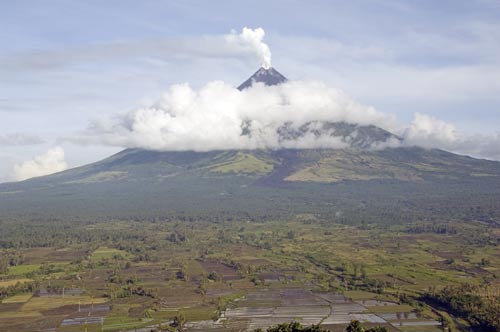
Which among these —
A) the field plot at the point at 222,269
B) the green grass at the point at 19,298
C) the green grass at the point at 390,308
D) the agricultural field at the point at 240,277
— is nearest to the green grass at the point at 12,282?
the agricultural field at the point at 240,277

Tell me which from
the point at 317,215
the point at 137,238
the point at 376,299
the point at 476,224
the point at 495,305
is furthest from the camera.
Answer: the point at 317,215

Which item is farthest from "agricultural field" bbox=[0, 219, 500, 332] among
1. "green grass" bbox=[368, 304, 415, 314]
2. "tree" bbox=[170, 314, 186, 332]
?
"tree" bbox=[170, 314, 186, 332]

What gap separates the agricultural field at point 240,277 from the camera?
64.4 m

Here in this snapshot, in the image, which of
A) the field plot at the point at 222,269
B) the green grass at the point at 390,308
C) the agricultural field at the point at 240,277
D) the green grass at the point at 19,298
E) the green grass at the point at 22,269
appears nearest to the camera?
the agricultural field at the point at 240,277

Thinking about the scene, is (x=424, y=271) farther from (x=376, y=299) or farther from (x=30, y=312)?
(x=30, y=312)

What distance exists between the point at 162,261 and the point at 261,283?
24682mm

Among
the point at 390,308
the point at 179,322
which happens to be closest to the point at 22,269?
the point at 179,322

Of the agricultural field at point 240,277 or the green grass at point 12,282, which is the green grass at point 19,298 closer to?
the agricultural field at point 240,277

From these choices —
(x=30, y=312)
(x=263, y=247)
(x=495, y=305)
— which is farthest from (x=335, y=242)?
(x=30, y=312)

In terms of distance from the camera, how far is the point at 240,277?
8631cm

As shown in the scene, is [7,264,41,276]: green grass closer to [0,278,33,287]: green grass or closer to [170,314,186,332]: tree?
[0,278,33,287]: green grass

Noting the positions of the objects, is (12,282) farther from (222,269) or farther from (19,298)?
(222,269)

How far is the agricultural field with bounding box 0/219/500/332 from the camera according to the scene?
64.4 m

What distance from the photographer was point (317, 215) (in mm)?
158750
